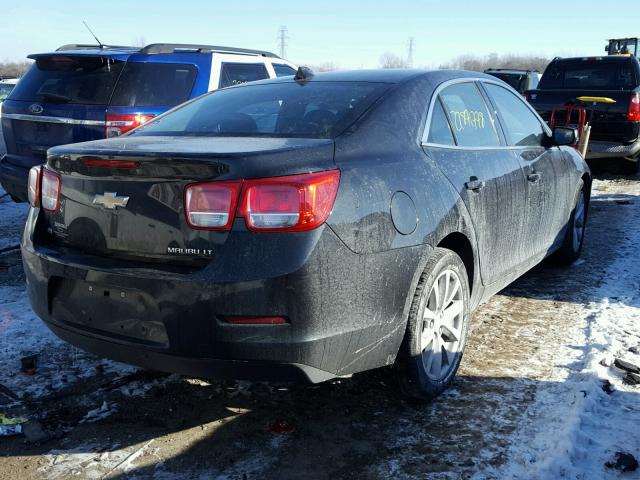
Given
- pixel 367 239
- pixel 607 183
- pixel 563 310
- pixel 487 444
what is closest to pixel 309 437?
pixel 487 444

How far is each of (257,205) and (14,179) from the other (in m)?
4.32

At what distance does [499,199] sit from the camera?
3912 mm

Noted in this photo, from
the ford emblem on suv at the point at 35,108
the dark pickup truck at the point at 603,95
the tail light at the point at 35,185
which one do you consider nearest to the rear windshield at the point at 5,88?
the ford emblem on suv at the point at 35,108

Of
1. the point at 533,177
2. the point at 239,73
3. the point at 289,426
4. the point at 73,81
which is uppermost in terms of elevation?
the point at 239,73

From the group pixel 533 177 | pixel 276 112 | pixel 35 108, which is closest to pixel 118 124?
pixel 35 108

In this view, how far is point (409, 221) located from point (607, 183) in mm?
8525

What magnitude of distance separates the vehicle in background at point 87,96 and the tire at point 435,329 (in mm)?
3365

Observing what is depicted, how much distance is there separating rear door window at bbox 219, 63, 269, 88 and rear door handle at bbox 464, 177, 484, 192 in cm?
379

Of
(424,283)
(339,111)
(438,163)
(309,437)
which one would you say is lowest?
(309,437)

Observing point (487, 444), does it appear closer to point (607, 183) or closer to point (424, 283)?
point (424, 283)

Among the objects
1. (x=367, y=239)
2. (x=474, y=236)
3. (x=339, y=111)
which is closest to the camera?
(x=367, y=239)

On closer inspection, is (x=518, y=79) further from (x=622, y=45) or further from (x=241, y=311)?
(x=241, y=311)

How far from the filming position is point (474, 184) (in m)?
3.62

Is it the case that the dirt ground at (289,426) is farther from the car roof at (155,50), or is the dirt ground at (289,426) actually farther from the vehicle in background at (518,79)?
the vehicle in background at (518,79)
